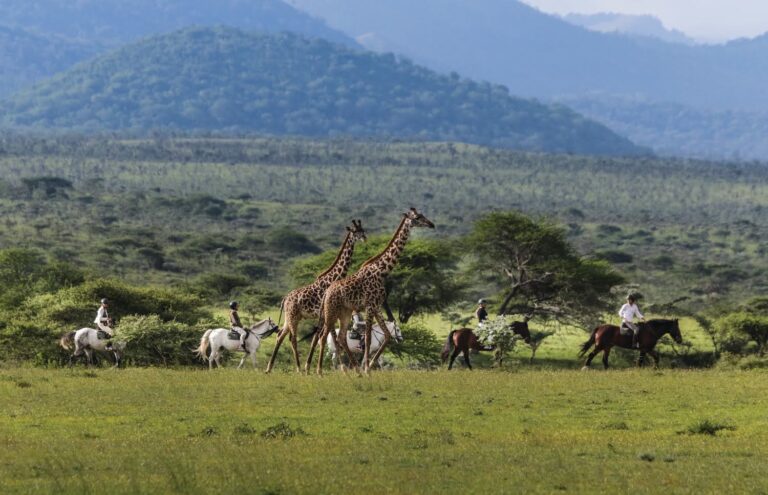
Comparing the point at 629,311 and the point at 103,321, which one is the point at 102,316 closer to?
the point at 103,321

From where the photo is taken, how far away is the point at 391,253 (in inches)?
1087

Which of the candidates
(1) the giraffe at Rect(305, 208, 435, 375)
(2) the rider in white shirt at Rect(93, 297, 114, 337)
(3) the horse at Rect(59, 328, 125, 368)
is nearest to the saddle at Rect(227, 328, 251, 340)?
(3) the horse at Rect(59, 328, 125, 368)

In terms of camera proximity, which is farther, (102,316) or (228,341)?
(228,341)

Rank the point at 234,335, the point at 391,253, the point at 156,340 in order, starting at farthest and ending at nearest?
the point at 156,340 → the point at 234,335 → the point at 391,253

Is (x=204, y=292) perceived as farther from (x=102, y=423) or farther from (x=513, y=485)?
(x=513, y=485)

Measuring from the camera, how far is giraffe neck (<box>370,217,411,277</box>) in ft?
89.7

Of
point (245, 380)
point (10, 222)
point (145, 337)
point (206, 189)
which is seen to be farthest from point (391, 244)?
point (206, 189)

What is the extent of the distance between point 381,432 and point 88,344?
13.1m

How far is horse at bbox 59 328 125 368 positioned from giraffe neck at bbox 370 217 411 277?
24.7ft

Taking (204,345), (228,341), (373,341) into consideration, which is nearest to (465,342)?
(373,341)

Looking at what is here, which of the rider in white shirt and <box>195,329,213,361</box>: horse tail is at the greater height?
the rider in white shirt

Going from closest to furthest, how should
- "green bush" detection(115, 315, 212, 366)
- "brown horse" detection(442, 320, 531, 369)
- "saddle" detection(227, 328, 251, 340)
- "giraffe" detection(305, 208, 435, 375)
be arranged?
Answer: "giraffe" detection(305, 208, 435, 375), "saddle" detection(227, 328, 251, 340), "brown horse" detection(442, 320, 531, 369), "green bush" detection(115, 315, 212, 366)

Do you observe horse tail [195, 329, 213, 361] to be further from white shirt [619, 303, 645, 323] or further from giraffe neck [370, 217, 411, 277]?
white shirt [619, 303, 645, 323]

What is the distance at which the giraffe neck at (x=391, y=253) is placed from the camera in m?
27.3
